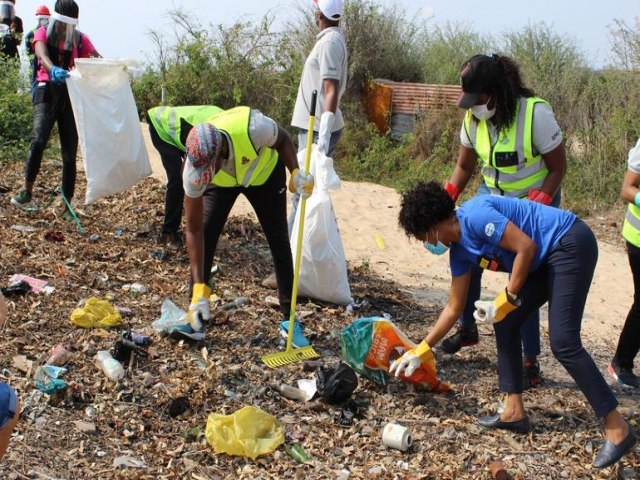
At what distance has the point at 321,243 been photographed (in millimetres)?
4852

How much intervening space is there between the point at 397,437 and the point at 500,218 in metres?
1.04

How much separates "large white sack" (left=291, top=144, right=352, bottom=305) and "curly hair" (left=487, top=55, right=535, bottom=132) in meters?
1.34

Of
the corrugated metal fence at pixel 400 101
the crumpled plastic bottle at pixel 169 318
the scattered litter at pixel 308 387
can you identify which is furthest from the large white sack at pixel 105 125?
the corrugated metal fence at pixel 400 101

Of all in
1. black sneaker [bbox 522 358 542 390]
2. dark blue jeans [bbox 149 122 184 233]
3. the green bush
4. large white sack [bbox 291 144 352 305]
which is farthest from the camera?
the green bush

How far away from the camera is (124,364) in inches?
151

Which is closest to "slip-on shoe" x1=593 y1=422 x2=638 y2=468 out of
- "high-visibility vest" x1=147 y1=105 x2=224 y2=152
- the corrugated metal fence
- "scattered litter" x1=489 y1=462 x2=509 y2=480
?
"scattered litter" x1=489 y1=462 x2=509 y2=480

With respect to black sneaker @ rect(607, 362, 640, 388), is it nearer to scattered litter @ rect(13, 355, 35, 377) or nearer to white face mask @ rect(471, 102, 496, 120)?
white face mask @ rect(471, 102, 496, 120)

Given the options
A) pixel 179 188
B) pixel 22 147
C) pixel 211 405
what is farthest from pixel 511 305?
pixel 22 147

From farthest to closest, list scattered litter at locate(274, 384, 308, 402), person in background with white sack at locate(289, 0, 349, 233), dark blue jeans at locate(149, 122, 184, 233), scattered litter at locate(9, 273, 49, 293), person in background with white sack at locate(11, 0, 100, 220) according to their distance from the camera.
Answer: person in background with white sack at locate(11, 0, 100, 220) → dark blue jeans at locate(149, 122, 184, 233) → person in background with white sack at locate(289, 0, 349, 233) → scattered litter at locate(9, 273, 49, 293) → scattered litter at locate(274, 384, 308, 402)

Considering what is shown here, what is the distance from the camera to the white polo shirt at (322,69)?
5.09 meters

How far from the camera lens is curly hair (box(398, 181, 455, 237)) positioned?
10.2 feet

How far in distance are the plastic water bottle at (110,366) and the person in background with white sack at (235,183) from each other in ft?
1.50

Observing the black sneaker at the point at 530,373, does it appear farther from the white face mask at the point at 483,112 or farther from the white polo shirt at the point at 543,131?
the white face mask at the point at 483,112

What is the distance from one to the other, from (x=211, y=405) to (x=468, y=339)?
60.3 inches
